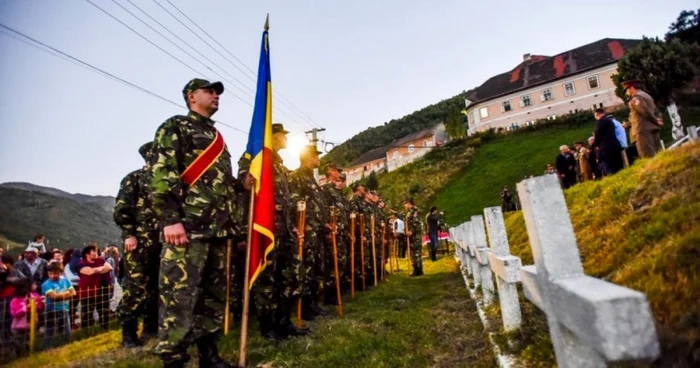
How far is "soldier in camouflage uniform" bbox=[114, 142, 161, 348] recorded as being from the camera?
561cm

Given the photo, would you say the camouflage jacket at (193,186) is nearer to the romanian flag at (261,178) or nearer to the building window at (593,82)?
the romanian flag at (261,178)

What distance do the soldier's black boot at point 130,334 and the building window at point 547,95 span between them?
2090 inches

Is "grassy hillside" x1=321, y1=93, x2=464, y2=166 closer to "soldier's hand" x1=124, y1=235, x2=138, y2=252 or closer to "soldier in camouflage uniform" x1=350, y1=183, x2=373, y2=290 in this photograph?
"soldier in camouflage uniform" x1=350, y1=183, x2=373, y2=290

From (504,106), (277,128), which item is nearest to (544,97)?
(504,106)

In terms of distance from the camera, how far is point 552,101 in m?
50.0

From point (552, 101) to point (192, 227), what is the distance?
53808mm

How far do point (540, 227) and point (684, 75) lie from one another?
40.4 meters

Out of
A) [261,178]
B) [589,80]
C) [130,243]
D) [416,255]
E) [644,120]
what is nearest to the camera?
[261,178]

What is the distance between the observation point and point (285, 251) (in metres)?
5.27

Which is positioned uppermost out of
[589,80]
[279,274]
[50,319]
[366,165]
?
[366,165]

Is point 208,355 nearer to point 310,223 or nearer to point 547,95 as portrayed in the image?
point 310,223

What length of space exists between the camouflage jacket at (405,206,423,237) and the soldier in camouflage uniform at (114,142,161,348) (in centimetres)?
816

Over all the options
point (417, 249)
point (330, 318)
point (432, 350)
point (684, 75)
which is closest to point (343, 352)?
point (432, 350)

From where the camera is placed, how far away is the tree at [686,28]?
42125mm
